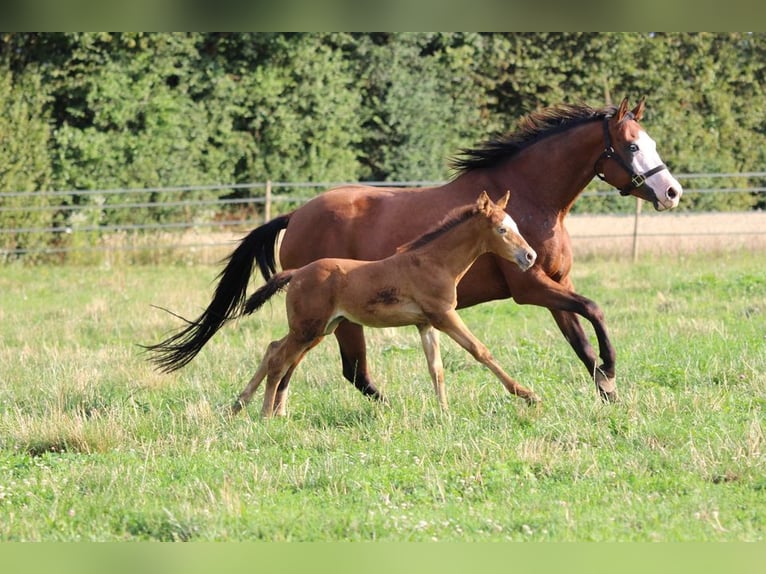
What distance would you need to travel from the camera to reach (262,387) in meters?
7.64

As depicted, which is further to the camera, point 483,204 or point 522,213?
point 522,213

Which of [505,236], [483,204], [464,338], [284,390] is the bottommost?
[284,390]

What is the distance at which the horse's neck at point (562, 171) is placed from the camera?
7.18 meters

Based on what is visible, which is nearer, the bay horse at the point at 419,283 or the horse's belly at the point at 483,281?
the bay horse at the point at 419,283

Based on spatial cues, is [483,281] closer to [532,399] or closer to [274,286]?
[532,399]

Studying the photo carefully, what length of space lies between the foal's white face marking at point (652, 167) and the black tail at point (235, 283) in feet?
9.15

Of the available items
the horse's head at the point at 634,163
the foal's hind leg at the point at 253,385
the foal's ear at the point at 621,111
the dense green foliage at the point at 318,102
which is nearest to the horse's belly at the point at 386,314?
the foal's hind leg at the point at 253,385

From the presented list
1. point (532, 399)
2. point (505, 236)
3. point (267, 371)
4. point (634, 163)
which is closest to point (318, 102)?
point (634, 163)

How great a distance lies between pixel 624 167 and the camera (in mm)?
6957

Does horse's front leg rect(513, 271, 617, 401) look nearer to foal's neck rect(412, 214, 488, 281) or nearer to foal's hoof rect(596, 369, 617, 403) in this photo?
foal's hoof rect(596, 369, 617, 403)

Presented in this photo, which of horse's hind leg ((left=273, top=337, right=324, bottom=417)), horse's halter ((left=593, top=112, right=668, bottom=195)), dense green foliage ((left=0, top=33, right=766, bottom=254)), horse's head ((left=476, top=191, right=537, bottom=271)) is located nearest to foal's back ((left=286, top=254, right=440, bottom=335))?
horse's hind leg ((left=273, top=337, right=324, bottom=417))

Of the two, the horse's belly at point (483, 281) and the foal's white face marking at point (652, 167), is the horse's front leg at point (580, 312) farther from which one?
the foal's white face marking at point (652, 167)

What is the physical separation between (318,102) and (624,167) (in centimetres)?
1326
